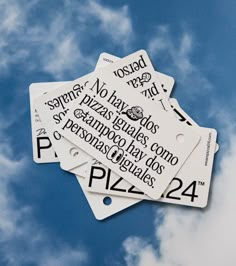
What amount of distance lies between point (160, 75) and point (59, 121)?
0.23 meters

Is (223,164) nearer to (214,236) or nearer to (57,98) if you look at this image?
(214,236)

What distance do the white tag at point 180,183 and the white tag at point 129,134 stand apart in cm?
1

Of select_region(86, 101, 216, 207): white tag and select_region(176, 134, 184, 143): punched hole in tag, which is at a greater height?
select_region(176, 134, 184, 143): punched hole in tag

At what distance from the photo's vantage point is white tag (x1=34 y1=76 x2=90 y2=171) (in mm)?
946

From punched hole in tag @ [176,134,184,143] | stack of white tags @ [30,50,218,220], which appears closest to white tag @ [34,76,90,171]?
stack of white tags @ [30,50,218,220]

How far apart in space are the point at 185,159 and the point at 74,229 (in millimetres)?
266

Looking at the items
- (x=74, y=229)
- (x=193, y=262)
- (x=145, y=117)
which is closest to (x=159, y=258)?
(x=193, y=262)

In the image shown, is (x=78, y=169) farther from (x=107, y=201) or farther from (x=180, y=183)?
(x=180, y=183)

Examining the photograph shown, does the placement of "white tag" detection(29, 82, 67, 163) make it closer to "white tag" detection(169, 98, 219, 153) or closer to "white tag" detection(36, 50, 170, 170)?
"white tag" detection(36, 50, 170, 170)

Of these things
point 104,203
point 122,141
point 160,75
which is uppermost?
point 160,75

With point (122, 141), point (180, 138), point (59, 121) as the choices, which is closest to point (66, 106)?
point (59, 121)

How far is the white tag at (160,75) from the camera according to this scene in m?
0.97

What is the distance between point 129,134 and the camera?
0.94 metres

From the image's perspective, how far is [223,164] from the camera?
3.18 ft
